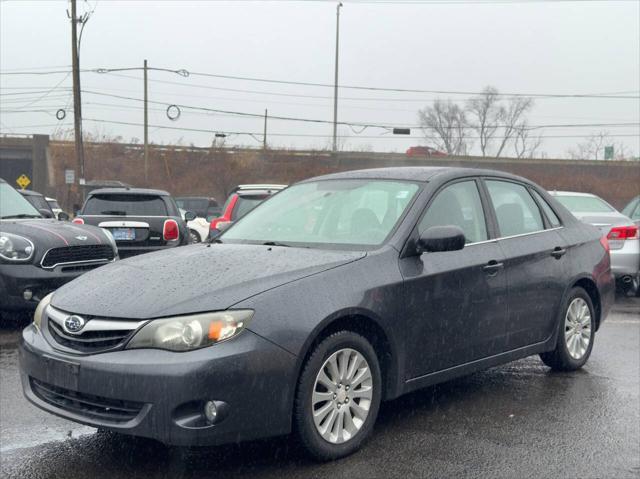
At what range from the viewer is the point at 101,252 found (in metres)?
7.88

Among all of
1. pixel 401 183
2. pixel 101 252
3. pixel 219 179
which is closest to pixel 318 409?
pixel 401 183

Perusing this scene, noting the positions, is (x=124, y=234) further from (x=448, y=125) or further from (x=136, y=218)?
(x=448, y=125)

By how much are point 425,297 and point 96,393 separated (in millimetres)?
1927

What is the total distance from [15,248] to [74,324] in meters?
4.03

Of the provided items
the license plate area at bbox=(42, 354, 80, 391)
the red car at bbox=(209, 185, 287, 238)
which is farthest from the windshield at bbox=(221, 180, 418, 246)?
the red car at bbox=(209, 185, 287, 238)

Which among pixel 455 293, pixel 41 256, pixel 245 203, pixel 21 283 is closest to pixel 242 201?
pixel 245 203

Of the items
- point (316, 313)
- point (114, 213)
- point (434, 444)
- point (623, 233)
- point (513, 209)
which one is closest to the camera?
point (316, 313)

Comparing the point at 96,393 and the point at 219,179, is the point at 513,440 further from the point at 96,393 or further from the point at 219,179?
the point at 219,179

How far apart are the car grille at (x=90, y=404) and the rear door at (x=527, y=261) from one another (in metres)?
2.66

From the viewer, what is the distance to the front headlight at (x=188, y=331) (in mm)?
3463

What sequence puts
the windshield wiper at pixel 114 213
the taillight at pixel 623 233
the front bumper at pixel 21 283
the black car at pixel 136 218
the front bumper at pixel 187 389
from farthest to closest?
1. the windshield wiper at pixel 114 213
2. the black car at pixel 136 218
3. the taillight at pixel 623 233
4. the front bumper at pixel 21 283
5. the front bumper at pixel 187 389

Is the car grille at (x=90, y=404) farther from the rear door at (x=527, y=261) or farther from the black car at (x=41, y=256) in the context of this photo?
the black car at (x=41, y=256)

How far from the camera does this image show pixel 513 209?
5500 millimetres

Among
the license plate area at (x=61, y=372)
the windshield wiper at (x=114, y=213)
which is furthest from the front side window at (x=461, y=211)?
the windshield wiper at (x=114, y=213)
